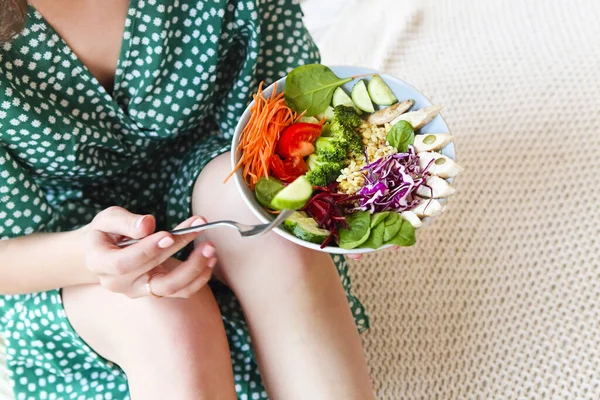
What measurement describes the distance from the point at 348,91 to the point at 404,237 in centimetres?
21

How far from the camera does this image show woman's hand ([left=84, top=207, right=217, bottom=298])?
23.9 inches

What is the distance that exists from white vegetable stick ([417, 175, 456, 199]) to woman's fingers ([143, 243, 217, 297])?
232mm

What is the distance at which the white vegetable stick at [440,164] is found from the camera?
24.1 inches

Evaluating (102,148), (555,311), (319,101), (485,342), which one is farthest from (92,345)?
(555,311)

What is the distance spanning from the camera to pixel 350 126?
663 millimetres

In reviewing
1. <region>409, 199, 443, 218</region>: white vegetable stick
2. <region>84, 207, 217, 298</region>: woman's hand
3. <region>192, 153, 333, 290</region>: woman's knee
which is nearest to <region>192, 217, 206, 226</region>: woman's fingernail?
<region>84, 207, 217, 298</region>: woman's hand

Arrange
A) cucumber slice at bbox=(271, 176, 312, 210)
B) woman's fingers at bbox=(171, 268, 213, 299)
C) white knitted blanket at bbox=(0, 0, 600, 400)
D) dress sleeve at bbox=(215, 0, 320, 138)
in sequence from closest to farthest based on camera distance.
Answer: cucumber slice at bbox=(271, 176, 312, 210)
woman's fingers at bbox=(171, 268, 213, 299)
dress sleeve at bbox=(215, 0, 320, 138)
white knitted blanket at bbox=(0, 0, 600, 400)

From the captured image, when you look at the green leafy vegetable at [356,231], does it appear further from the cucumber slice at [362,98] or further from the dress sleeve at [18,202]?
the dress sleeve at [18,202]

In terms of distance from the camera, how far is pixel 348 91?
70 centimetres

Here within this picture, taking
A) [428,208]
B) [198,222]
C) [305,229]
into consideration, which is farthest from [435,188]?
[198,222]

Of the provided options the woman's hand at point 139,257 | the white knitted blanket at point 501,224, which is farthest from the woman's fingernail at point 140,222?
the white knitted blanket at point 501,224

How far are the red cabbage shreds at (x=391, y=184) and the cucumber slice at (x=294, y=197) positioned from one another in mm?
72

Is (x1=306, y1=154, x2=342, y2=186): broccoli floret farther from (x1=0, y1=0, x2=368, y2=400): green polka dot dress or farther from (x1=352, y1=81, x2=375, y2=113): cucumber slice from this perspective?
(x1=0, y1=0, x2=368, y2=400): green polka dot dress

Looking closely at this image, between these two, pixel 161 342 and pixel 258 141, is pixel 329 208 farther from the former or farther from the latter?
pixel 161 342
